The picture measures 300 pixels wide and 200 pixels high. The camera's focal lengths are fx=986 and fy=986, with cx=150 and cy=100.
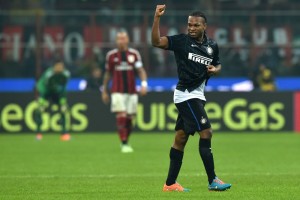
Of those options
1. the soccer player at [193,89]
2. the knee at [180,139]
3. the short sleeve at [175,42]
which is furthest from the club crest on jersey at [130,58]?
the short sleeve at [175,42]

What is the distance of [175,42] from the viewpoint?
459 inches

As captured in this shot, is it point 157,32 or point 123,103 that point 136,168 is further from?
point 157,32

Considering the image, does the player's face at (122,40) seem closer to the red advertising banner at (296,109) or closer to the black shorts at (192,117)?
the black shorts at (192,117)

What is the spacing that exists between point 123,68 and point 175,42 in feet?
28.2

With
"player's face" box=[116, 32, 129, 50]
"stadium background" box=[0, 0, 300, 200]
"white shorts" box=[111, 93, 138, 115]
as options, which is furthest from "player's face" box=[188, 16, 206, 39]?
"white shorts" box=[111, 93, 138, 115]

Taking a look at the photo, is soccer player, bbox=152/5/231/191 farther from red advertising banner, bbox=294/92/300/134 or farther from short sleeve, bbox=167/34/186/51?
red advertising banner, bbox=294/92/300/134

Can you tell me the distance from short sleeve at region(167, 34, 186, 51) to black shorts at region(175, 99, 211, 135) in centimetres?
67

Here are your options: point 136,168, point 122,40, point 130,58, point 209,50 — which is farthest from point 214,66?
point 130,58

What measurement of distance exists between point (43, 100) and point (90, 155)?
613 centimetres

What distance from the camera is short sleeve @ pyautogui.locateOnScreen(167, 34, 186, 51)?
11617mm

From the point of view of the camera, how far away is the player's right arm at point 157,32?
10867mm

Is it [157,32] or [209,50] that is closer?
[157,32]

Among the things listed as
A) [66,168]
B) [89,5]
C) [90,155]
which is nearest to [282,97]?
[89,5]

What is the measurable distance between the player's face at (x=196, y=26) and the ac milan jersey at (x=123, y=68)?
8.35m
